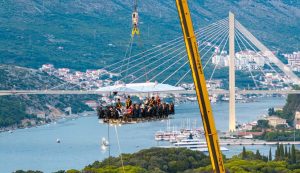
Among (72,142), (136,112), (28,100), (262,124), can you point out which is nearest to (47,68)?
(28,100)

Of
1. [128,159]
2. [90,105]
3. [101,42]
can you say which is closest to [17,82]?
[90,105]

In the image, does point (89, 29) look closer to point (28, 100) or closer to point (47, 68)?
point (47, 68)

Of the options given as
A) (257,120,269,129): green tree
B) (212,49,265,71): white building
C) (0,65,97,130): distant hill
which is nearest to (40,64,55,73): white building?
(0,65,97,130): distant hill

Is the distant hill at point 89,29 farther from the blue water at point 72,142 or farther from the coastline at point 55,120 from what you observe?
the blue water at point 72,142

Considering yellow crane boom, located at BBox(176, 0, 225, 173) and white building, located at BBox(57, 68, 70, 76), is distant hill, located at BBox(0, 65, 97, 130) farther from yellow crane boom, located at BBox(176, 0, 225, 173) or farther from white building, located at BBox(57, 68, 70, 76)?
yellow crane boom, located at BBox(176, 0, 225, 173)

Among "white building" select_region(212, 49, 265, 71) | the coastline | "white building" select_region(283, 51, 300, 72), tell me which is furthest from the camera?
"white building" select_region(283, 51, 300, 72)

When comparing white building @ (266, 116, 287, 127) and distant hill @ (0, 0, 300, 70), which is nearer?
white building @ (266, 116, 287, 127)

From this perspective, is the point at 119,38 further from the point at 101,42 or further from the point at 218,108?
the point at 218,108
